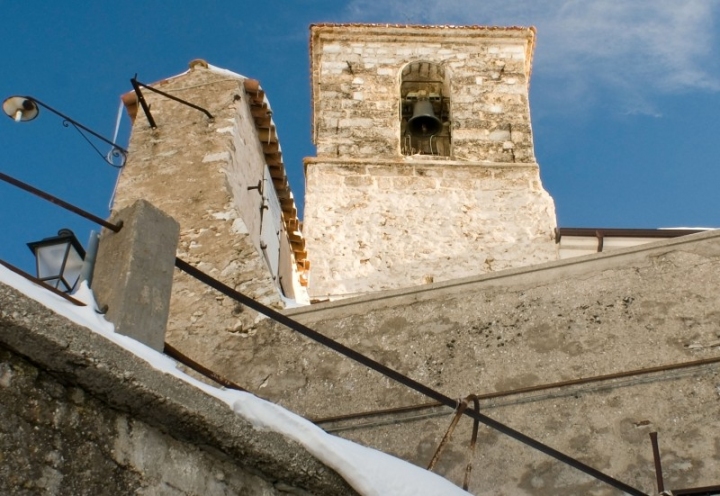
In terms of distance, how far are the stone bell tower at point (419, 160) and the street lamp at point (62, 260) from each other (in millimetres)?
6193

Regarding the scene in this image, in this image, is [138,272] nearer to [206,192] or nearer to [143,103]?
[206,192]

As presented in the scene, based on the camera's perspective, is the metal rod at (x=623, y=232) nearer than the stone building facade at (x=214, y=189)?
No

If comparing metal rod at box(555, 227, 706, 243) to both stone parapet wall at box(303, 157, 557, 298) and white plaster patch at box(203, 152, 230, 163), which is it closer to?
stone parapet wall at box(303, 157, 557, 298)

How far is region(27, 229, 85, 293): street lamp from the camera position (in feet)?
13.6

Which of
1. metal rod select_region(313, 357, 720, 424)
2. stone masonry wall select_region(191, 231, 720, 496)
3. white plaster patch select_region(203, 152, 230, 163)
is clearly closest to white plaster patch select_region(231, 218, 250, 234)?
white plaster patch select_region(203, 152, 230, 163)

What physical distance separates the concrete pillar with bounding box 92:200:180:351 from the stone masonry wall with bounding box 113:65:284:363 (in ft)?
6.12

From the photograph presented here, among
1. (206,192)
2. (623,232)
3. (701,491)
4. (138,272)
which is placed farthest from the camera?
(623,232)

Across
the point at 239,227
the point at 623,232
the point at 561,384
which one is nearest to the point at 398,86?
the point at 623,232

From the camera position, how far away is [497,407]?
4.93 m

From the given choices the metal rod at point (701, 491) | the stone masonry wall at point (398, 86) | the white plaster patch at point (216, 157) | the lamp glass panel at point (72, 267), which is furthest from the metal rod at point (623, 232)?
the lamp glass panel at point (72, 267)

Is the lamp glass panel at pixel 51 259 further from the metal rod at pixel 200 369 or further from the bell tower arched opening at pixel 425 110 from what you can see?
the bell tower arched opening at pixel 425 110

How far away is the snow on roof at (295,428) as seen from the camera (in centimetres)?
317

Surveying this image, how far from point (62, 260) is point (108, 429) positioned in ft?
4.33

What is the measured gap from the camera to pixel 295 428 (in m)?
3.43
